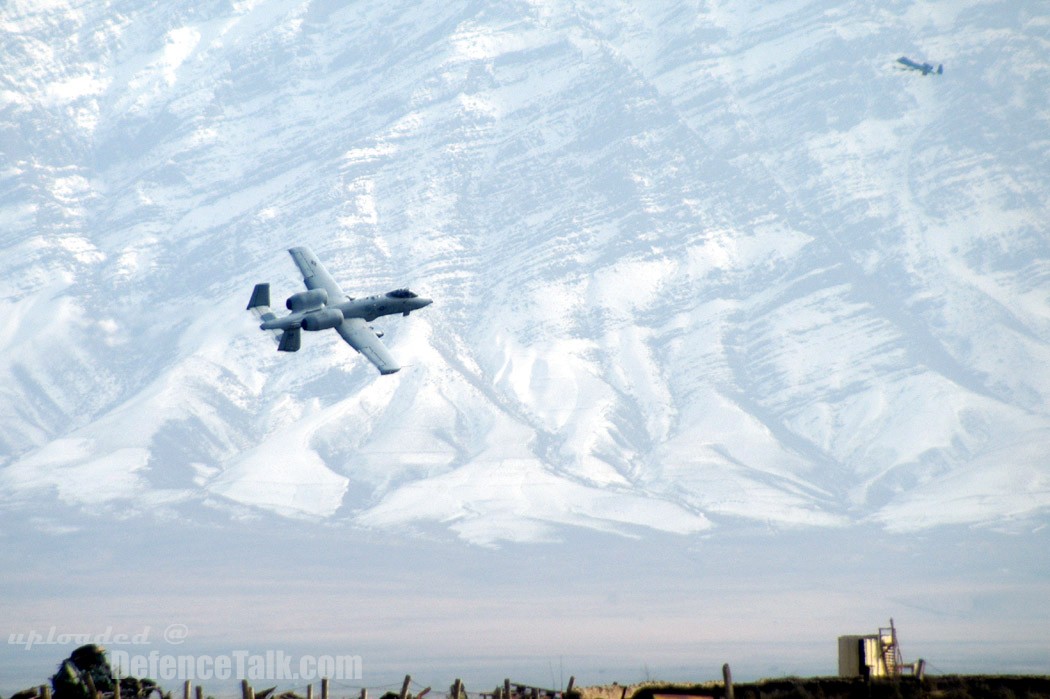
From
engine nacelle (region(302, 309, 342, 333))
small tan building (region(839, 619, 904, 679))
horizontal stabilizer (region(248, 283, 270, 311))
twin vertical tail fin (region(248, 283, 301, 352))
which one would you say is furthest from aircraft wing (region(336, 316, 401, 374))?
small tan building (region(839, 619, 904, 679))

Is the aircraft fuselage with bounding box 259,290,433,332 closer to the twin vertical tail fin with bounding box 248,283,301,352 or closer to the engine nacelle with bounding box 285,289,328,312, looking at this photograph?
the engine nacelle with bounding box 285,289,328,312

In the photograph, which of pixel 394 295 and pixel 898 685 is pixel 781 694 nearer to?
pixel 898 685

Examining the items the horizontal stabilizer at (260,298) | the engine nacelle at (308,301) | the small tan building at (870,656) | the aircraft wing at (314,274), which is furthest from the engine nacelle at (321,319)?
the small tan building at (870,656)

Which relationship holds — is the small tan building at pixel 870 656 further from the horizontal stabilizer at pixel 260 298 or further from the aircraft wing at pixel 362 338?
the horizontal stabilizer at pixel 260 298

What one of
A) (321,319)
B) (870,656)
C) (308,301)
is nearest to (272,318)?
(308,301)

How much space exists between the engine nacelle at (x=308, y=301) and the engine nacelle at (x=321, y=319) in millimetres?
1660

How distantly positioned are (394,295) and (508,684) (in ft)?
162

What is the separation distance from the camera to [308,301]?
443 ft

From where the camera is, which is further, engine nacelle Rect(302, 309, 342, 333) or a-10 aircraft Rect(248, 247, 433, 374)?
a-10 aircraft Rect(248, 247, 433, 374)

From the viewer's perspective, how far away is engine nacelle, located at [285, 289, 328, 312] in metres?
134

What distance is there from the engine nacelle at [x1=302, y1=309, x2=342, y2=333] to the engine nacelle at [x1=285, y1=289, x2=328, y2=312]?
1660 millimetres

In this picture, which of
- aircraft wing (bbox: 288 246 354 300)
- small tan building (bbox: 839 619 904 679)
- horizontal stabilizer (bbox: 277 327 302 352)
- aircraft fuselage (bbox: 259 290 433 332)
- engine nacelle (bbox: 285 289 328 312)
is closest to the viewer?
small tan building (bbox: 839 619 904 679)

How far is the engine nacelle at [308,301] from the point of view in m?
134

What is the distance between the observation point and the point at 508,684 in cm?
9481
